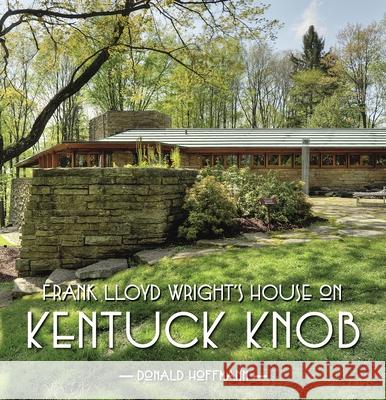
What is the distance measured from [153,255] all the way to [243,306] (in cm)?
222

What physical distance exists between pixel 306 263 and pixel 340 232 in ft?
6.65

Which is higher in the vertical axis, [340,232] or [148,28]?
[148,28]

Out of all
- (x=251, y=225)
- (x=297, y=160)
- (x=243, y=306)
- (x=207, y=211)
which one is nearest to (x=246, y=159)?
(x=297, y=160)

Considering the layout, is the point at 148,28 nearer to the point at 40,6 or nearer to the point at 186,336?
the point at 40,6

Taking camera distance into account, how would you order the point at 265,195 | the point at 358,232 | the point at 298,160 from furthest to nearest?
the point at 298,160, the point at 265,195, the point at 358,232

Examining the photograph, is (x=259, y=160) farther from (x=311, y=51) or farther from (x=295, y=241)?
(x=311, y=51)

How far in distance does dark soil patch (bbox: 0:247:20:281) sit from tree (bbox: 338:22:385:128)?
2729 cm

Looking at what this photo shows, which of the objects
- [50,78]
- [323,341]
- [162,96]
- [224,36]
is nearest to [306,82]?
[162,96]

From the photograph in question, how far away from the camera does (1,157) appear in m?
9.05

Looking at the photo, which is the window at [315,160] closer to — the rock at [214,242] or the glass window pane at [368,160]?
the glass window pane at [368,160]

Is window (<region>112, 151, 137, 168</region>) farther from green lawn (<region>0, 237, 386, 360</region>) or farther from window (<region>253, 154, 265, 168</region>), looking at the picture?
green lawn (<region>0, 237, 386, 360</region>)

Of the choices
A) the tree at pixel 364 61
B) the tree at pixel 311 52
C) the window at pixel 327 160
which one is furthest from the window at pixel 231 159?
the tree at pixel 311 52

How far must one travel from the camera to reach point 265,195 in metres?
7.90

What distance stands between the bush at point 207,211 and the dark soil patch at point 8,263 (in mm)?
4091
